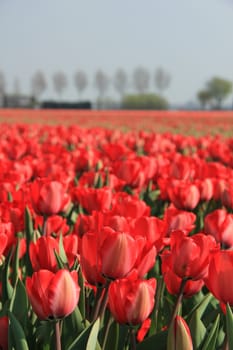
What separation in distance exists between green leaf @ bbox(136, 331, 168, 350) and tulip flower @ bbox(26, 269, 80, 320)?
0.27 metres

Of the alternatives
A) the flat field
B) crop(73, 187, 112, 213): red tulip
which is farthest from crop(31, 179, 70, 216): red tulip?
the flat field

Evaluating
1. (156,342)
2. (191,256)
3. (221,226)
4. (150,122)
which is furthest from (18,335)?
(150,122)

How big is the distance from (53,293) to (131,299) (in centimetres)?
17

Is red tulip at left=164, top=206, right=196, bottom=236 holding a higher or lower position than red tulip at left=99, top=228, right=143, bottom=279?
lower

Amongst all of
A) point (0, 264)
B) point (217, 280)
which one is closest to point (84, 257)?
point (217, 280)

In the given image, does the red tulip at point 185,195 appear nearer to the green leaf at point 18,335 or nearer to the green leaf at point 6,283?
the green leaf at point 6,283

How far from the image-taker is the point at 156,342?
128 cm

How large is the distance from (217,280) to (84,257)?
323 mm

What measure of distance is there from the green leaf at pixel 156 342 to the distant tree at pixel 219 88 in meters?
103

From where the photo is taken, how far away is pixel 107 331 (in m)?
1.28

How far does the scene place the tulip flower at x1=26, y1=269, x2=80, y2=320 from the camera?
1111mm

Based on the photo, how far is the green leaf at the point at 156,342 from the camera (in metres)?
1.27

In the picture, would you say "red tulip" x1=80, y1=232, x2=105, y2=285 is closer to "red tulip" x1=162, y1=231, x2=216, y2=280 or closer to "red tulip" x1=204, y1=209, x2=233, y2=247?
"red tulip" x1=162, y1=231, x2=216, y2=280

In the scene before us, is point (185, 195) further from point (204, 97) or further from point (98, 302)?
point (204, 97)
